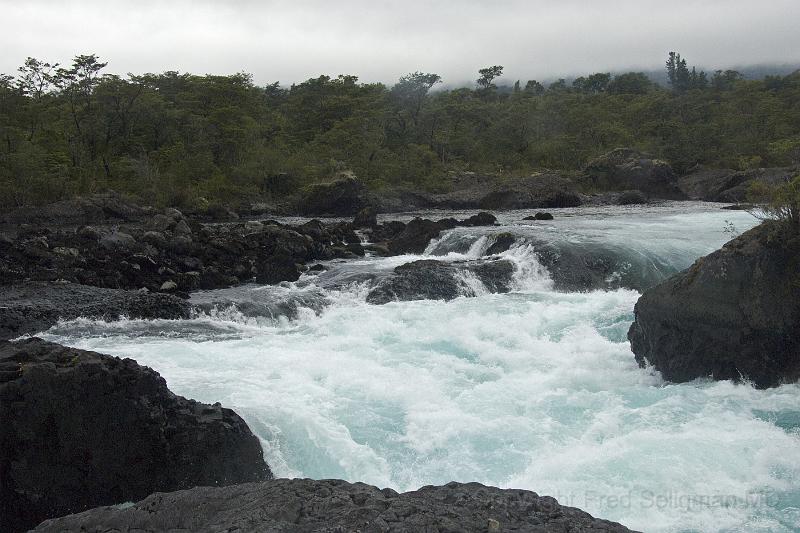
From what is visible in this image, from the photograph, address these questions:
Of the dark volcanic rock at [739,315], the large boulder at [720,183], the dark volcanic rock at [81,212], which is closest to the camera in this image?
the dark volcanic rock at [739,315]

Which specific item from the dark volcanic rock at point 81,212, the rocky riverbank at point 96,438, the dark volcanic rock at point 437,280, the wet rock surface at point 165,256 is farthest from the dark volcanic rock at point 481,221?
the rocky riverbank at point 96,438

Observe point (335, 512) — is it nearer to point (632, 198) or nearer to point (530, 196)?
point (530, 196)

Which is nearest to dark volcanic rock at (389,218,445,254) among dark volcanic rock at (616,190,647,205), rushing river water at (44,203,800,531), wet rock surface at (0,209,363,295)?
wet rock surface at (0,209,363,295)

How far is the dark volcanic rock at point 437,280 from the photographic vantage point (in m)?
16.2

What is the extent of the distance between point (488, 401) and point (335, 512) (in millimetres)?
Result: 5606

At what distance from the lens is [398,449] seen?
26.2 feet

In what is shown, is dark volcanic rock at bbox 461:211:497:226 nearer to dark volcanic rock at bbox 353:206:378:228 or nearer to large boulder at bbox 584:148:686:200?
dark volcanic rock at bbox 353:206:378:228

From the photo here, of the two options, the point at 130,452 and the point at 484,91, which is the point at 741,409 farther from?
the point at 484,91

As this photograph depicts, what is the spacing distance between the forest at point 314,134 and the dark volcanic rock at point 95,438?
2681 centimetres

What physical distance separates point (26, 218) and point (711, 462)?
2925cm

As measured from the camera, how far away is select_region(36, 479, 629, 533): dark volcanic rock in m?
3.83

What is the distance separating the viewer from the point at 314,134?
50.5 m

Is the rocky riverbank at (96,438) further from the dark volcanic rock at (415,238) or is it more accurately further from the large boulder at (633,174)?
the large boulder at (633,174)

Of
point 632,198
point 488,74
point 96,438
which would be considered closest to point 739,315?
point 96,438
